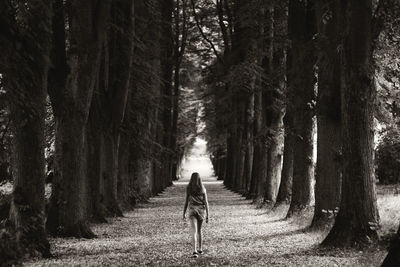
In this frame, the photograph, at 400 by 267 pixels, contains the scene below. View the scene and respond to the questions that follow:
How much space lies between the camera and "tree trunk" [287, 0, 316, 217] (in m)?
17.7

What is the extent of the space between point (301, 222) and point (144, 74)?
1071 centimetres

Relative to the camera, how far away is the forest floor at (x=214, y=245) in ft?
33.2

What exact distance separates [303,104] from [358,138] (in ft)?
22.2

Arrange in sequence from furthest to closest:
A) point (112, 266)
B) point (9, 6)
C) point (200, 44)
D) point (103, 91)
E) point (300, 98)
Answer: point (200, 44)
point (103, 91)
point (300, 98)
point (112, 266)
point (9, 6)

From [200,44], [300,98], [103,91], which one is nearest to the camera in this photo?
[300,98]

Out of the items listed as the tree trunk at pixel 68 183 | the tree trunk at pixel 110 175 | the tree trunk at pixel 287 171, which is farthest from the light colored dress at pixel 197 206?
the tree trunk at pixel 110 175

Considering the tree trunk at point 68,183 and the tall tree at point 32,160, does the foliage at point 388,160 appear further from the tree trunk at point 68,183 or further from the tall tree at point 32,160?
the tall tree at point 32,160

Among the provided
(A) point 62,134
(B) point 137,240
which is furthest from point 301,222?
(A) point 62,134

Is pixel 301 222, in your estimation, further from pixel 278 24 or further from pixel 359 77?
pixel 278 24

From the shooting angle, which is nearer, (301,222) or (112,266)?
(112,266)

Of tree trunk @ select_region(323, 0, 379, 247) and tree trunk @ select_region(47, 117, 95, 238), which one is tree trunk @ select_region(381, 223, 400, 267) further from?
tree trunk @ select_region(47, 117, 95, 238)

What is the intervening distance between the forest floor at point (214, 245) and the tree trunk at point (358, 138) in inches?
25.6

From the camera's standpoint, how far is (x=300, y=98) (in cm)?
1773

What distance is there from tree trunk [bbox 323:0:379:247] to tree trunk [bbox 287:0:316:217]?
20.6 ft
